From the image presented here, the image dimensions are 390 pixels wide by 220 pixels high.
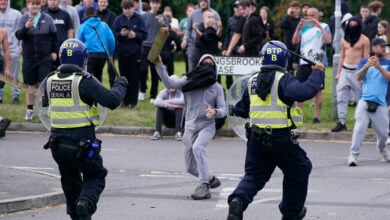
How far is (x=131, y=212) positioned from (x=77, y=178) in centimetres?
164

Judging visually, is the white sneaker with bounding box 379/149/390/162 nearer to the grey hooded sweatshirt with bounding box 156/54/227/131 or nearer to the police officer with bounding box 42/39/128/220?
the grey hooded sweatshirt with bounding box 156/54/227/131

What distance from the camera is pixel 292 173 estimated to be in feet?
34.3

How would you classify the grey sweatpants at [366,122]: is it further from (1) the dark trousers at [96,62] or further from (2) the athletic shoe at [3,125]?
(1) the dark trousers at [96,62]

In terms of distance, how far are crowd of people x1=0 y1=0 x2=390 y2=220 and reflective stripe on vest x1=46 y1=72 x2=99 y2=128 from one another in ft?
0.04

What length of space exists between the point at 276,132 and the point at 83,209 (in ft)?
6.34

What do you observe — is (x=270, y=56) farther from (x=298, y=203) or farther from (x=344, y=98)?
(x=344, y=98)

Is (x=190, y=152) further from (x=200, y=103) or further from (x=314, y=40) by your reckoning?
(x=314, y=40)

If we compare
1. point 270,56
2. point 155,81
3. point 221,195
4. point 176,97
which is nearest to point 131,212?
point 221,195

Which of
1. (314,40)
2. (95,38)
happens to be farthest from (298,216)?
(95,38)

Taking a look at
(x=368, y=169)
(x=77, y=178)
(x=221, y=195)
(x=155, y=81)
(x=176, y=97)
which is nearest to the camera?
(x=77, y=178)

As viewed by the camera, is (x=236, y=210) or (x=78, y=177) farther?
(x=78, y=177)

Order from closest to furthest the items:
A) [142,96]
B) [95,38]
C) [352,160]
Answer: [352,160], [95,38], [142,96]

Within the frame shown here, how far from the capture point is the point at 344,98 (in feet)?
62.2

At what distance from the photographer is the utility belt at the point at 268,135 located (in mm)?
10344
